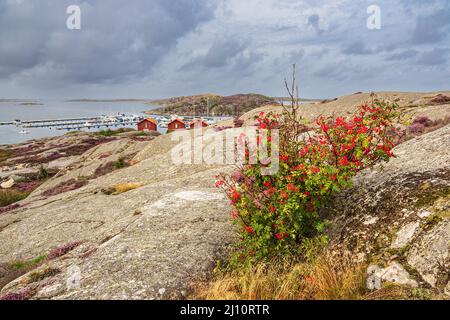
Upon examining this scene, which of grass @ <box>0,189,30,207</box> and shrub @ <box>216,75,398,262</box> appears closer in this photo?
shrub @ <box>216,75,398,262</box>

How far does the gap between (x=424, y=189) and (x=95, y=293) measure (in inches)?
369

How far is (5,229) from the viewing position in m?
22.1

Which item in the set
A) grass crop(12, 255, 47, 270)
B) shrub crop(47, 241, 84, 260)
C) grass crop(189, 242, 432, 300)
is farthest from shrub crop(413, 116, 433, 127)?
grass crop(12, 255, 47, 270)

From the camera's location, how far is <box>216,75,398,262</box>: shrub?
9.29 metres

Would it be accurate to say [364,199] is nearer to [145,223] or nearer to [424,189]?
[424,189]

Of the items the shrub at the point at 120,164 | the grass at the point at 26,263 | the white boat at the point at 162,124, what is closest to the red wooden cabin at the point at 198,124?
the shrub at the point at 120,164

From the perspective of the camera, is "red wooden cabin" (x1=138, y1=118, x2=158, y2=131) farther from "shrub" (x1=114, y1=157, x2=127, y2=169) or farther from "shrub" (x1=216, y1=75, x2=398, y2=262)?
"shrub" (x1=216, y1=75, x2=398, y2=262)

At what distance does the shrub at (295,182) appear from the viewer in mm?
9289

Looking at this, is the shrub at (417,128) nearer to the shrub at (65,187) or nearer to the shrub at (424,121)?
the shrub at (424,121)

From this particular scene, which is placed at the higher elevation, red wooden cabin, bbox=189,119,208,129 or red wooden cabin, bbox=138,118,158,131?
red wooden cabin, bbox=138,118,158,131

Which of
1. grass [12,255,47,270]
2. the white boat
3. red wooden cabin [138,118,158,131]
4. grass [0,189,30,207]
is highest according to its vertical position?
the white boat

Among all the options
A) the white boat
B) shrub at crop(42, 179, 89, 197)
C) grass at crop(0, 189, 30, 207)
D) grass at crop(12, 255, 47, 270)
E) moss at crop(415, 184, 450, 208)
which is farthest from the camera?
the white boat
